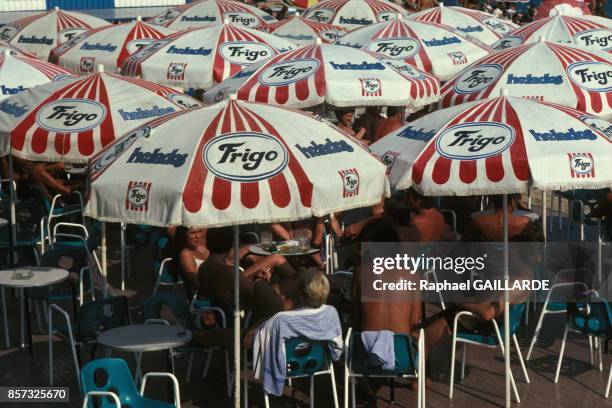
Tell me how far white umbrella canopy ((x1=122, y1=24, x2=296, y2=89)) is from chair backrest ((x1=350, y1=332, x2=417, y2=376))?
7.63 meters

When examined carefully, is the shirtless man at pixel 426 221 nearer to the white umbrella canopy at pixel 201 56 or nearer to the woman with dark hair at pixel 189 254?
the woman with dark hair at pixel 189 254

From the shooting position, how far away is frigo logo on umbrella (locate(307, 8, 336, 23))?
21.9 m

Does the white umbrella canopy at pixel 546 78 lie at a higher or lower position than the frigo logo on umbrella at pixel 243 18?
lower

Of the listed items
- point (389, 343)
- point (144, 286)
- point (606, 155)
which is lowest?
point (144, 286)

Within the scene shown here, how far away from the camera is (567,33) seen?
52.2 ft

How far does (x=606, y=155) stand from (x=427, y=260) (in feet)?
8.08

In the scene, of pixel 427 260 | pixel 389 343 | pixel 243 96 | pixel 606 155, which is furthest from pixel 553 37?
pixel 389 343

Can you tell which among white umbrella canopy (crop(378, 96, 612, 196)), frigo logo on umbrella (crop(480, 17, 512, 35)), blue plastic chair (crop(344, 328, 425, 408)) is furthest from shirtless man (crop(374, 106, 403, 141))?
blue plastic chair (crop(344, 328, 425, 408))

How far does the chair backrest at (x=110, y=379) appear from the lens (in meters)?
7.33

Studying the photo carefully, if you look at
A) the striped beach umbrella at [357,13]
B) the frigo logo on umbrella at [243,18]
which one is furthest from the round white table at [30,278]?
the striped beach umbrella at [357,13]

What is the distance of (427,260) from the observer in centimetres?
1051

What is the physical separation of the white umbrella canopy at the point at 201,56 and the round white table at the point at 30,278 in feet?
18.4

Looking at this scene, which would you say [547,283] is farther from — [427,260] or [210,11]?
[210,11]

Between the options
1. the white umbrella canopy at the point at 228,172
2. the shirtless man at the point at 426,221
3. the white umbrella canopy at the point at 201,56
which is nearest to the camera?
the white umbrella canopy at the point at 228,172
